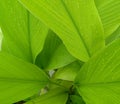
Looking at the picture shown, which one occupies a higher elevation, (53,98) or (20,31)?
(20,31)

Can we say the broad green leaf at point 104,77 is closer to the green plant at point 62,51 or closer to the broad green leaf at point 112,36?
the green plant at point 62,51

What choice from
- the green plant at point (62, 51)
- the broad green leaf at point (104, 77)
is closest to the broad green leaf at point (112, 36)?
the green plant at point (62, 51)

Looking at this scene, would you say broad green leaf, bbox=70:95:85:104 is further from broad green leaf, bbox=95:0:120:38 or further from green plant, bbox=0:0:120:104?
broad green leaf, bbox=95:0:120:38

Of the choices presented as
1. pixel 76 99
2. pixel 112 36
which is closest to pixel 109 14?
pixel 112 36

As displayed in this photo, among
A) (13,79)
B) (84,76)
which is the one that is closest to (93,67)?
(84,76)

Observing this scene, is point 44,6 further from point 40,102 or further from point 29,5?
point 40,102

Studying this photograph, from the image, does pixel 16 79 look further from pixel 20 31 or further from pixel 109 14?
pixel 109 14
